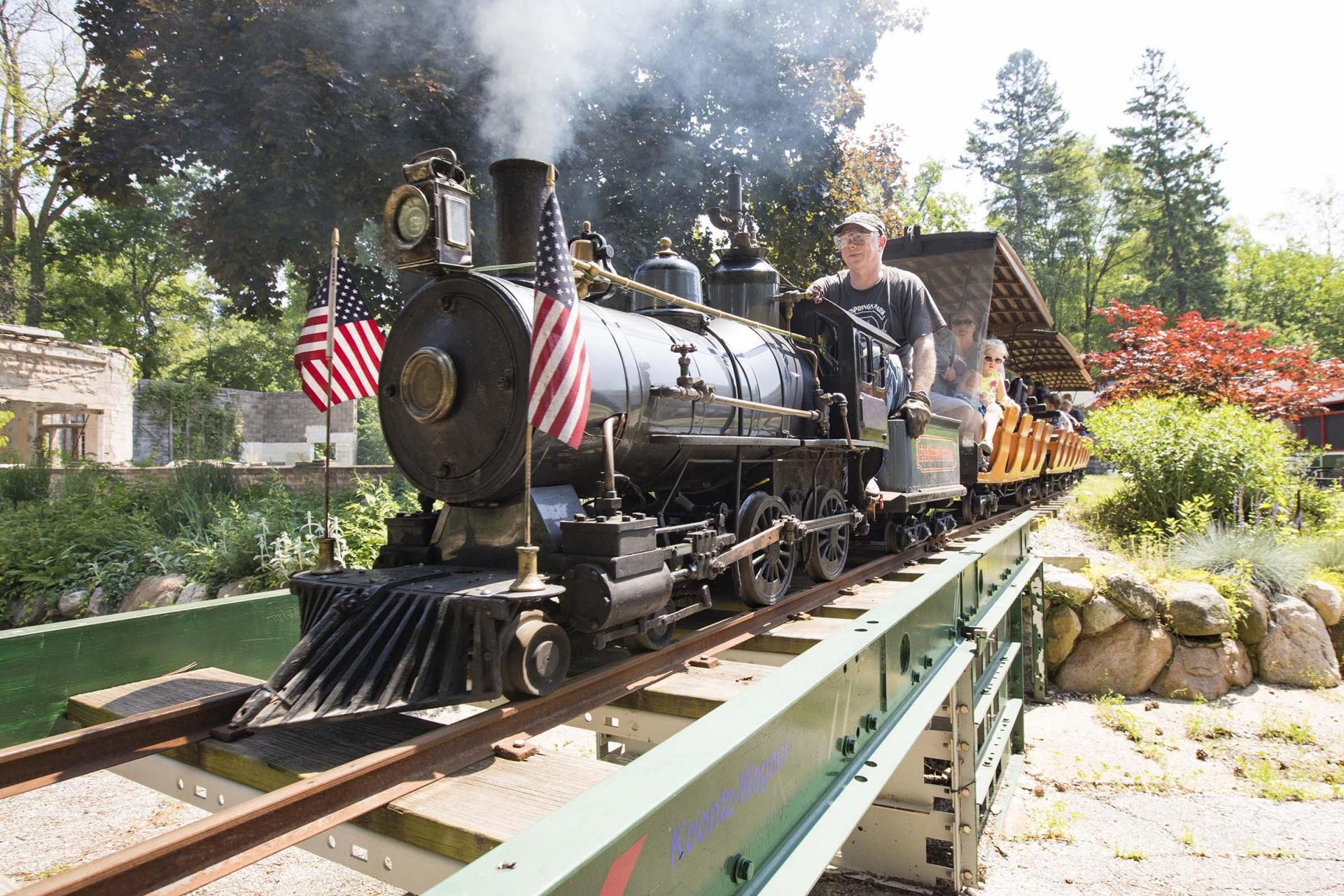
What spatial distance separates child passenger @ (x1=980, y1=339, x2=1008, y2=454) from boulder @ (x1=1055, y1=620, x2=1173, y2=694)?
2.37 metres

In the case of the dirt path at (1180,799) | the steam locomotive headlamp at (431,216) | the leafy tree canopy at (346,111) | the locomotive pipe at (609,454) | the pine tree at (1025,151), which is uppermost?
the pine tree at (1025,151)

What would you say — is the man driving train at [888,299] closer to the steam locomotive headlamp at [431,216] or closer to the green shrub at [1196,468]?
the steam locomotive headlamp at [431,216]

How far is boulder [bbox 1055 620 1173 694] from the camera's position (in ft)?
25.4

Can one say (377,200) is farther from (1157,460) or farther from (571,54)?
(1157,460)

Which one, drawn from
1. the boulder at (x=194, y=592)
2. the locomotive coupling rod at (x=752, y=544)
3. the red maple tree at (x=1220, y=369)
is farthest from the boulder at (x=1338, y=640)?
the boulder at (x=194, y=592)

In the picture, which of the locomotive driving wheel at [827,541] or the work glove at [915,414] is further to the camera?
the work glove at [915,414]

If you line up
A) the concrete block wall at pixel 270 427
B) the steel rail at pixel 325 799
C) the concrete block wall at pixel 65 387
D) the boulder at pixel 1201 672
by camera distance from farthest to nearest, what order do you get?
the concrete block wall at pixel 270 427 < the concrete block wall at pixel 65 387 < the boulder at pixel 1201 672 < the steel rail at pixel 325 799

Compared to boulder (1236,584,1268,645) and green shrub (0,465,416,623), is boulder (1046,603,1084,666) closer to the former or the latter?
boulder (1236,584,1268,645)

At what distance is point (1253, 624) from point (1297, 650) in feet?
1.51

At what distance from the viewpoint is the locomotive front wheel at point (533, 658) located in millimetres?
2877

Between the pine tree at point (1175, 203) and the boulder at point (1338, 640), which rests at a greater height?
the pine tree at point (1175, 203)

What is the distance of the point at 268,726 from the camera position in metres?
2.60

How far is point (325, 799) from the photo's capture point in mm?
2223

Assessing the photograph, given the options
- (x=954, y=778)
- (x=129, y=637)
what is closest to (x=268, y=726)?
(x=129, y=637)
